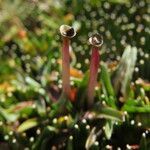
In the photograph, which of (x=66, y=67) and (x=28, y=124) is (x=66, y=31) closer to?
(x=66, y=67)

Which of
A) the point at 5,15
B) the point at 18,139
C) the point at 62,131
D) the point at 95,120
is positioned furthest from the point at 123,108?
the point at 5,15

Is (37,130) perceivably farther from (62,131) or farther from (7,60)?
(7,60)

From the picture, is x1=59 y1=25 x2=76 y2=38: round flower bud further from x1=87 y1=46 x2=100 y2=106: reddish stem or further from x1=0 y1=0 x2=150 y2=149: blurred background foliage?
x1=0 y1=0 x2=150 y2=149: blurred background foliage

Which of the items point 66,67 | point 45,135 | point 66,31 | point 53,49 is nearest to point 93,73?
point 66,67

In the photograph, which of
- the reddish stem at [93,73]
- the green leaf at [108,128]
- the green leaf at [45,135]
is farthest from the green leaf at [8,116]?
the green leaf at [108,128]

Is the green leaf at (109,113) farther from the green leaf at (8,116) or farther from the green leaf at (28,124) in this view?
the green leaf at (8,116)

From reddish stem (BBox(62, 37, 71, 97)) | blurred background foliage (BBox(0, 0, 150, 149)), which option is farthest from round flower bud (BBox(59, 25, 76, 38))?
blurred background foliage (BBox(0, 0, 150, 149))
